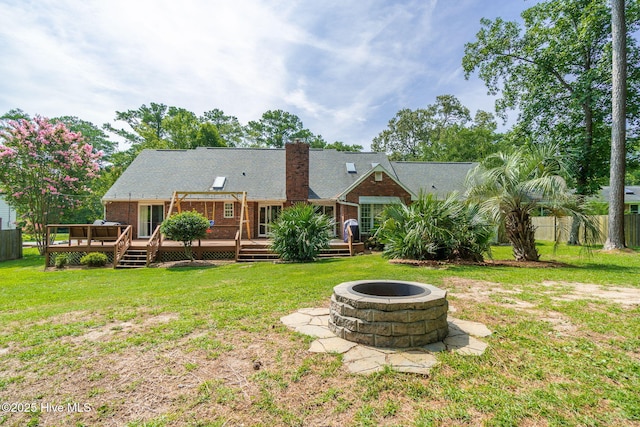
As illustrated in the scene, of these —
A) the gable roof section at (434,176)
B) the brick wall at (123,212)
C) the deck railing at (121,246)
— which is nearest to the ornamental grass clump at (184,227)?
the deck railing at (121,246)

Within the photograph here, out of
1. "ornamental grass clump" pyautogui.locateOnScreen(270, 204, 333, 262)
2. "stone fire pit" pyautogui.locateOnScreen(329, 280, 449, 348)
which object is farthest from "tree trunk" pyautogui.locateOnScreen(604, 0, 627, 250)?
"stone fire pit" pyautogui.locateOnScreen(329, 280, 449, 348)

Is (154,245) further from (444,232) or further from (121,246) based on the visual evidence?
(444,232)

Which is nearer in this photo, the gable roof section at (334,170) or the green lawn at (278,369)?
the green lawn at (278,369)

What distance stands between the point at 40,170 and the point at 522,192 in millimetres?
22538

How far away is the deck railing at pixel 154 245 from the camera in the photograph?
11680 millimetres

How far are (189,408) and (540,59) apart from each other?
72.4ft

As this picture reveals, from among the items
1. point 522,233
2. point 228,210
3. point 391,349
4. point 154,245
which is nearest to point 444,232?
point 522,233

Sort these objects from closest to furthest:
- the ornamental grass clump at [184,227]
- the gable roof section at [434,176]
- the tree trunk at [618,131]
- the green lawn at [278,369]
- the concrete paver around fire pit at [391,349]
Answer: the green lawn at [278,369] → the concrete paver around fire pit at [391,349] → the ornamental grass clump at [184,227] → the tree trunk at [618,131] → the gable roof section at [434,176]

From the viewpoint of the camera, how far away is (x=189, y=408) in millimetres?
2412

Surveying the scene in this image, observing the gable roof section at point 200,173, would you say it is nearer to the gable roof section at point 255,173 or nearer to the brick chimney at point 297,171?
the gable roof section at point 255,173

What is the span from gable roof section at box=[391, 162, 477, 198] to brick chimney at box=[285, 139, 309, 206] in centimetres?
776

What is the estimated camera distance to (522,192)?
8969 mm

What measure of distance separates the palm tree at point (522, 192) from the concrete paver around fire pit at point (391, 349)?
6.32m

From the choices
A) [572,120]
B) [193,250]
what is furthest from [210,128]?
[572,120]
